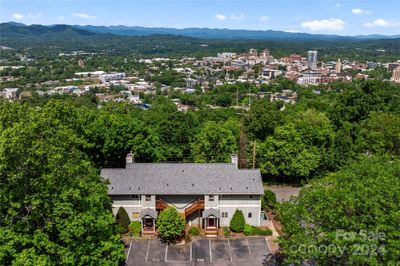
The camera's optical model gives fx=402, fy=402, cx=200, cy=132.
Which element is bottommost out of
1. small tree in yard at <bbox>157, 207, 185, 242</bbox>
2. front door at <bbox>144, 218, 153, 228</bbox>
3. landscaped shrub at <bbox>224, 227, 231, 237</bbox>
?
landscaped shrub at <bbox>224, 227, 231, 237</bbox>

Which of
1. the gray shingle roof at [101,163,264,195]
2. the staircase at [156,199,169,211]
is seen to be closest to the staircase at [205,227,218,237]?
the gray shingle roof at [101,163,264,195]

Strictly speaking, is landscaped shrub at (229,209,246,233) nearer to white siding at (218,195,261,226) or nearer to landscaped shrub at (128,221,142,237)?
white siding at (218,195,261,226)

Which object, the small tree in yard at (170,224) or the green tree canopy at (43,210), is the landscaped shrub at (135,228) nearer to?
the small tree in yard at (170,224)

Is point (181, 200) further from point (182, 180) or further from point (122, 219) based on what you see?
point (122, 219)

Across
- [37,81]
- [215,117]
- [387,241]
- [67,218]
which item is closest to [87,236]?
[67,218]

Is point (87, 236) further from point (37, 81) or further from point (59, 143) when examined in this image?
point (37, 81)

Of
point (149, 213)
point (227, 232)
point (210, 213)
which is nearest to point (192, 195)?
point (210, 213)

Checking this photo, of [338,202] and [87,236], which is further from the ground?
[338,202]
